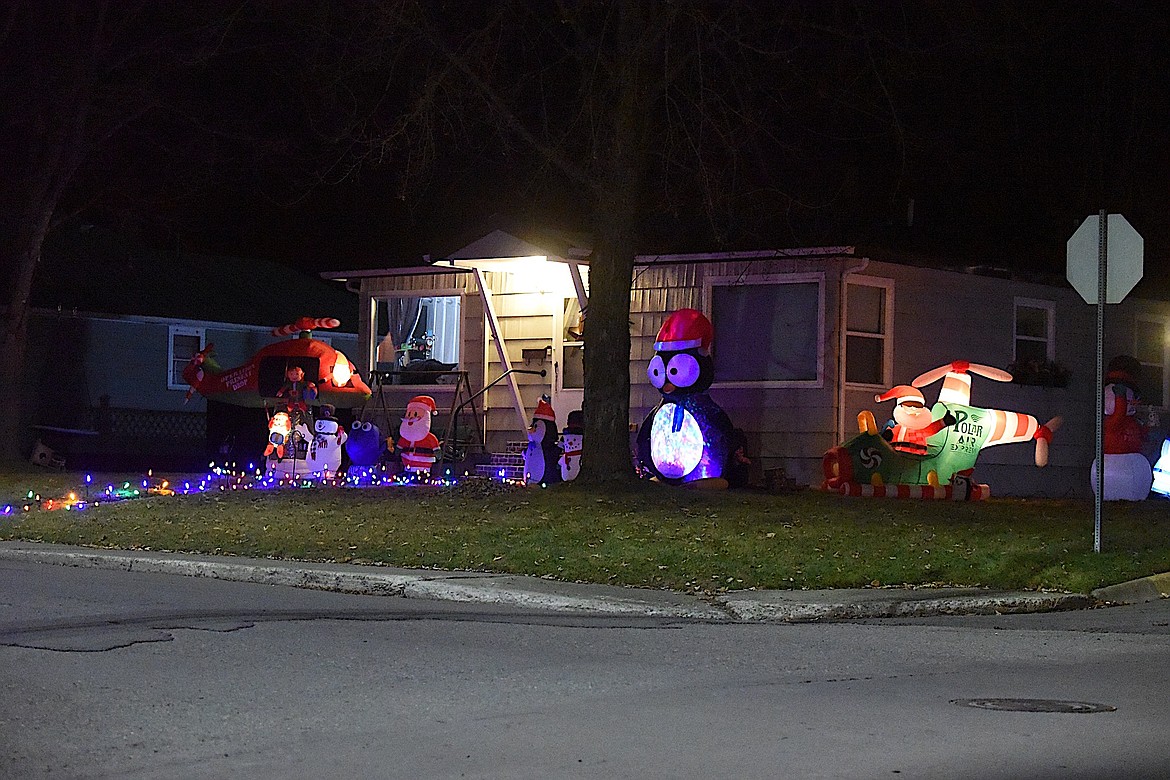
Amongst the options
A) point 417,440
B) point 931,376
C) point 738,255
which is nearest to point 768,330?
point 738,255

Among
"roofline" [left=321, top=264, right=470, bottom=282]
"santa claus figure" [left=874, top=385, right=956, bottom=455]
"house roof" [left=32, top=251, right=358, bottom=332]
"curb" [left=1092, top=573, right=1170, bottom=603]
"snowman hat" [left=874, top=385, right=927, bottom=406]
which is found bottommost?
"curb" [left=1092, top=573, right=1170, bottom=603]

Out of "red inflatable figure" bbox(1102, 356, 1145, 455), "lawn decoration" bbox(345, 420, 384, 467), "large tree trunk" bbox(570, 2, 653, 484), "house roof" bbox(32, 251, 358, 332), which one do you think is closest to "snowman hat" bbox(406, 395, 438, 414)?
"lawn decoration" bbox(345, 420, 384, 467)

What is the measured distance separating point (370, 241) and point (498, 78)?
10.9 m

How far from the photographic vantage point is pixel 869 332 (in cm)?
2155

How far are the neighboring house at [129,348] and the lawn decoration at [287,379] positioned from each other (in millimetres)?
8512

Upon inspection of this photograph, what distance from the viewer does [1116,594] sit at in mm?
12039

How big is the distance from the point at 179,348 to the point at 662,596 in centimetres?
2811

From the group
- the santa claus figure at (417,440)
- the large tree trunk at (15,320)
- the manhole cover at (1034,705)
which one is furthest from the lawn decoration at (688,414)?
the large tree trunk at (15,320)

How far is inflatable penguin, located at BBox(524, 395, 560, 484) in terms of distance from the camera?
70.3 ft

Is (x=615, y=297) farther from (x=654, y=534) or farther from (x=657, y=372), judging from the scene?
(x=654, y=534)

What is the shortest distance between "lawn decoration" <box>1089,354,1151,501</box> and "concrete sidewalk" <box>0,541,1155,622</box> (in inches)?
312

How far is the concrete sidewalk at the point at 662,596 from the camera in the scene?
11.0 m

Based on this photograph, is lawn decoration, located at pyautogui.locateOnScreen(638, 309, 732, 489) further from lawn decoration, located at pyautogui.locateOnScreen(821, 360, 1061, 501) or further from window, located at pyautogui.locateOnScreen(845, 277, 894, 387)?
window, located at pyautogui.locateOnScreen(845, 277, 894, 387)

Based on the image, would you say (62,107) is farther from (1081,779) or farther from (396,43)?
(1081,779)
